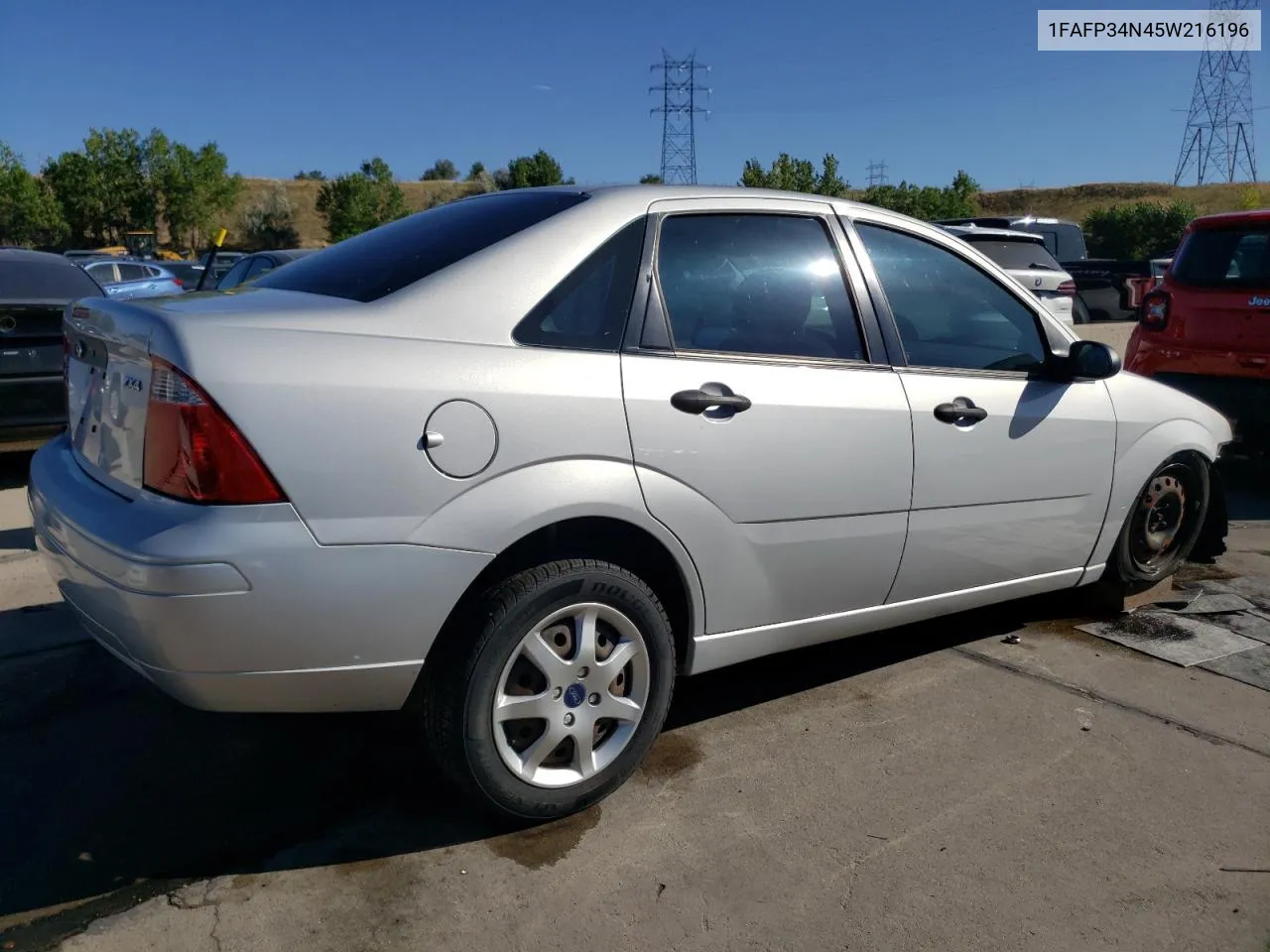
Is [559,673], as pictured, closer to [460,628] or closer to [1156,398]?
[460,628]

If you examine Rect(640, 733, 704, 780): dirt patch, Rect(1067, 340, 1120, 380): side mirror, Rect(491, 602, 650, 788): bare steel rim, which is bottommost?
Rect(640, 733, 704, 780): dirt patch

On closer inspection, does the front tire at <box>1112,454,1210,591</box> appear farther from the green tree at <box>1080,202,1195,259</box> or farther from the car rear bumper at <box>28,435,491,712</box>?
the green tree at <box>1080,202,1195,259</box>

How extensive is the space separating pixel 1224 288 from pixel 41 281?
306 inches

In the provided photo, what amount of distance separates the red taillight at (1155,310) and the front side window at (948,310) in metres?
3.85

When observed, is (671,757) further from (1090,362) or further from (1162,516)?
(1162,516)

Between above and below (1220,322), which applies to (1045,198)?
above

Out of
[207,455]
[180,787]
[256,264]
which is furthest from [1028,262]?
[207,455]

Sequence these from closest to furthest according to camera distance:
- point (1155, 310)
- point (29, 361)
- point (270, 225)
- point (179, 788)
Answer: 1. point (179, 788)
2. point (29, 361)
3. point (1155, 310)
4. point (270, 225)

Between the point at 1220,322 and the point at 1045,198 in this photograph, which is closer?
the point at 1220,322

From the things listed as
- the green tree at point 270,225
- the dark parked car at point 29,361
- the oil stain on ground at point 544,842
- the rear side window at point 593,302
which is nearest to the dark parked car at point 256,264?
the dark parked car at point 29,361

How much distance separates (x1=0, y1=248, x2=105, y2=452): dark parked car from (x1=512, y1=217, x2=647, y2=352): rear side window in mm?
4854

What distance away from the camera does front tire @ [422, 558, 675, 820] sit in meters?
2.67

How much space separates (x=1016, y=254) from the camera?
37.6 feet

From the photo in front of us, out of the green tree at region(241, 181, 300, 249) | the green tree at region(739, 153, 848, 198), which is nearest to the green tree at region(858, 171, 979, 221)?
the green tree at region(739, 153, 848, 198)
